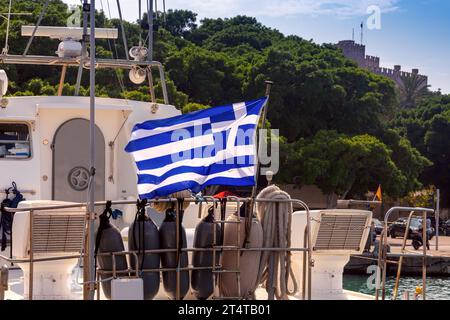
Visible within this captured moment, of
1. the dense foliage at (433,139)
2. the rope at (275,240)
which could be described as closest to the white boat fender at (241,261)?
the rope at (275,240)

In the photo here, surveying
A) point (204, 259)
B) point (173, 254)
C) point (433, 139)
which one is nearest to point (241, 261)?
point (204, 259)

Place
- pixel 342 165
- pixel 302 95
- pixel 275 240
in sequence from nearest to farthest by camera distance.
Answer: pixel 275 240
pixel 342 165
pixel 302 95

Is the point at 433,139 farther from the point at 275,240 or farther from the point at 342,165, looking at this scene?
the point at 275,240

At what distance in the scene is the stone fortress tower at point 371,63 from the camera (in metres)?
86.9

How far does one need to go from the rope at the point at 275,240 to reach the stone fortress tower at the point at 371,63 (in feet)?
257

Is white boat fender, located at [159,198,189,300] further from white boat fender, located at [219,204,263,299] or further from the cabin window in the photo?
the cabin window

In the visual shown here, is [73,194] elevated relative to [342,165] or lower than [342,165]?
elevated

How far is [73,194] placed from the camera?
1134cm

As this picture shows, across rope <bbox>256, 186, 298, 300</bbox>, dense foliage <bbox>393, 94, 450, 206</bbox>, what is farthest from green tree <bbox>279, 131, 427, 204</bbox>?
rope <bbox>256, 186, 298, 300</bbox>

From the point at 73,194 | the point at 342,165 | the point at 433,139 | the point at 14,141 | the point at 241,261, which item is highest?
the point at 14,141

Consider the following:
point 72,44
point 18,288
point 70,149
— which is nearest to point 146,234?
point 18,288

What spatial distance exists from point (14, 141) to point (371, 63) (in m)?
80.1

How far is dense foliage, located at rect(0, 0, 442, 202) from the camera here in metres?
45.8

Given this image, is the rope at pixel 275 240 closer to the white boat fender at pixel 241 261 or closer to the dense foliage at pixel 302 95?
the white boat fender at pixel 241 261
